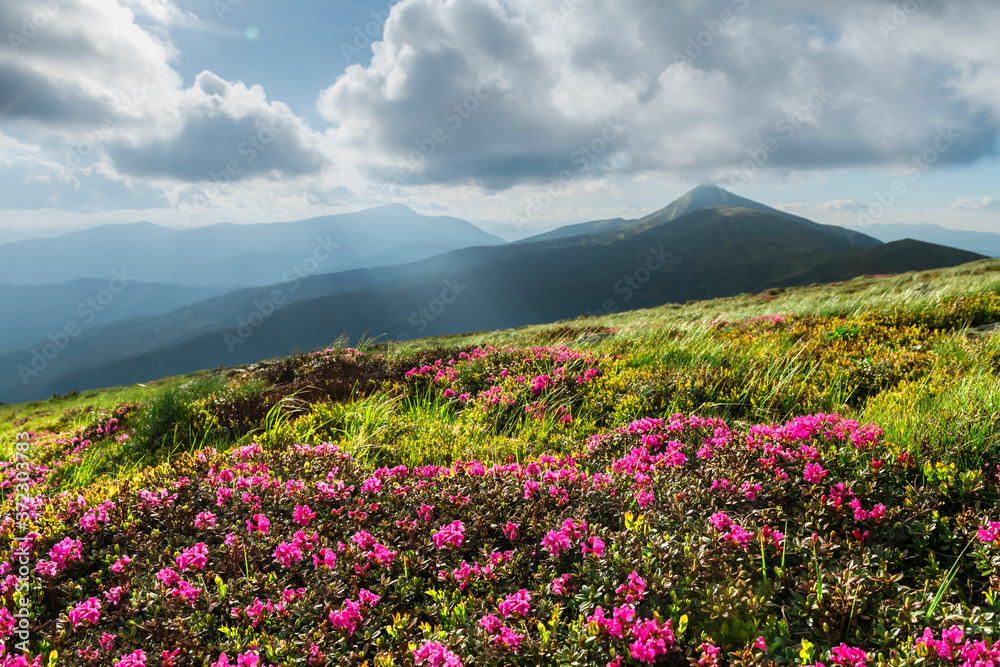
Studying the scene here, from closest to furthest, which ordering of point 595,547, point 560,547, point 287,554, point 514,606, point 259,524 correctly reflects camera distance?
point 514,606
point 595,547
point 560,547
point 287,554
point 259,524

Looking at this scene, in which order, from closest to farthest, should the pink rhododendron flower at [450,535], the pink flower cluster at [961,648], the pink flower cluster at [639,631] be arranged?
the pink flower cluster at [961,648] → the pink flower cluster at [639,631] → the pink rhododendron flower at [450,535]

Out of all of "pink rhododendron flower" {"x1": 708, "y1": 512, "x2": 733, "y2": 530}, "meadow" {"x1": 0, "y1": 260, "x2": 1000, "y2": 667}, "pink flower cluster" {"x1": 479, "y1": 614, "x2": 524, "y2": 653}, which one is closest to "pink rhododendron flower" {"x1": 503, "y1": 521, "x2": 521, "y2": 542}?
"meadow" {"x1": 0, "y1": 260, "x2": 1000, "y2": 667}

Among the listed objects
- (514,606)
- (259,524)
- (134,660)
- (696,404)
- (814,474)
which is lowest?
(134,660)

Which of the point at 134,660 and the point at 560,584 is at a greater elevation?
the point at 560,584

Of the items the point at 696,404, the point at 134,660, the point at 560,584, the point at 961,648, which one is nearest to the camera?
the point at 961,648

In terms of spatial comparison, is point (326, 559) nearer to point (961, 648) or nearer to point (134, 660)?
point (134, 660)

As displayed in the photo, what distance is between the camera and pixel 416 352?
409 inches

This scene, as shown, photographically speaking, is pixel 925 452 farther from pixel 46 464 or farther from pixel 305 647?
pixel 46 464

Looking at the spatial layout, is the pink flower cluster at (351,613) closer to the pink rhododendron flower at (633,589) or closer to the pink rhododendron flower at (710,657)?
the pink rhododendron flower at (633,589)

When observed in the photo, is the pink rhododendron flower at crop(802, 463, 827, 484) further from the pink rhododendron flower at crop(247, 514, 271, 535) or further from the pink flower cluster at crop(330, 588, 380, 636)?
the pink rhododendron flower at crop(247, 514, 271, 535)

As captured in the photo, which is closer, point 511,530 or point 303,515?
point 511,530

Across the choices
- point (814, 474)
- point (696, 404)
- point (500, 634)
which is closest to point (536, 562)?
point (500, 634)

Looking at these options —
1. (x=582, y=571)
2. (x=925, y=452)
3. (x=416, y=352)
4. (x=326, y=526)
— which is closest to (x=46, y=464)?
(x=416, y=352)

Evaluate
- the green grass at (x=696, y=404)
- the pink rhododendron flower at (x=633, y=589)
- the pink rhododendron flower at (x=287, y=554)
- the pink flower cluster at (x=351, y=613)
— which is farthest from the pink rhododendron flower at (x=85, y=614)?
the pink rhododendron flower at (x=633, y=589)
